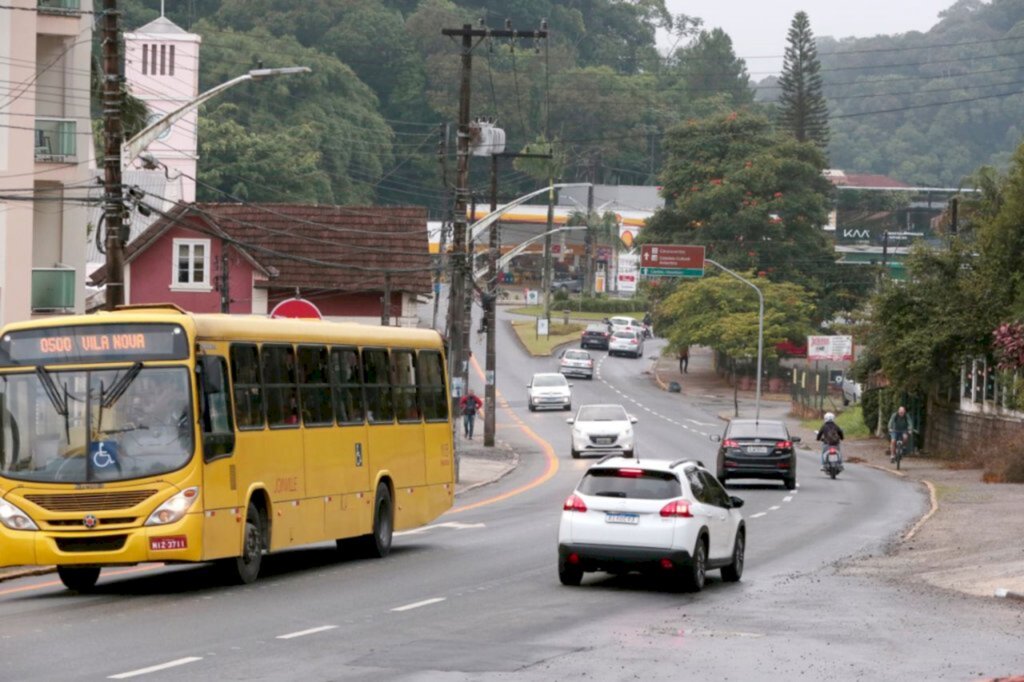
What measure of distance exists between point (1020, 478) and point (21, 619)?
104 ft

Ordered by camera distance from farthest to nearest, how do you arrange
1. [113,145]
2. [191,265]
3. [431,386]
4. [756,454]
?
[191,265] → [756,454] → [113,145] → [431,386]

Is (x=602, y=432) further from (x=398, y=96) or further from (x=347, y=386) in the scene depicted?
(x=398, y=96)

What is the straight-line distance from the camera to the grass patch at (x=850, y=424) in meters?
71.2

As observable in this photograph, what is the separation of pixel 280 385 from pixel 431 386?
557cm

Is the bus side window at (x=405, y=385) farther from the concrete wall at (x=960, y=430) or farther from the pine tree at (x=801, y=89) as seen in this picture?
the pine tree at (x=801, y=89)

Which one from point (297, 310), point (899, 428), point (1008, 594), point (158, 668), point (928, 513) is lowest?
point (928, 513)

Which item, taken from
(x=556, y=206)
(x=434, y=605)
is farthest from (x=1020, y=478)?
(x=556, y=206)

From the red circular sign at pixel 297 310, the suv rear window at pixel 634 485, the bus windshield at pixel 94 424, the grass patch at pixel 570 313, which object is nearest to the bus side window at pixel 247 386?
the bus windshield at pixel 94 424

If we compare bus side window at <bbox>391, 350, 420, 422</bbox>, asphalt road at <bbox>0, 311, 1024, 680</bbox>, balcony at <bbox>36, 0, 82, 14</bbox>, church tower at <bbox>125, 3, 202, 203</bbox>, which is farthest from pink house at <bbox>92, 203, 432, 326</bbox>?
church tower at <bbox>125, 3, 202, 203</bbox>

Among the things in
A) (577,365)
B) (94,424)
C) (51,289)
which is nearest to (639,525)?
(94,424)

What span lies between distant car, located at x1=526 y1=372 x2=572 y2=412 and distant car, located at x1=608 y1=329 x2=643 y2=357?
3199 cm

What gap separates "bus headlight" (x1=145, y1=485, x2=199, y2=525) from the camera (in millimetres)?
18953

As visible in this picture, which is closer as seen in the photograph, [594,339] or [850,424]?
[850,424]

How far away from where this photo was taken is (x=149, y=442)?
19.2 meters
